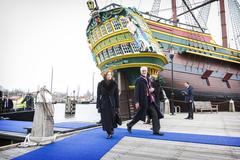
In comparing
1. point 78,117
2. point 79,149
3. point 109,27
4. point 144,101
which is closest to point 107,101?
point 144,101

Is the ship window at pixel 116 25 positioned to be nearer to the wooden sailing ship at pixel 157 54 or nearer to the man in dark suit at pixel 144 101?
the wooden sailing ship at pixel 157 54

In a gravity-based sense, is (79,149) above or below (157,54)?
below

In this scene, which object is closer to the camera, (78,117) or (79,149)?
(79,149)

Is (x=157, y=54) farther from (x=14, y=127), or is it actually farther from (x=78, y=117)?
(x=78, y=117)

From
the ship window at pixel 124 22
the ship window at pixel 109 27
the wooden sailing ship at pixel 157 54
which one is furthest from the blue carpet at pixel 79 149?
the ship window at pixel 109 27

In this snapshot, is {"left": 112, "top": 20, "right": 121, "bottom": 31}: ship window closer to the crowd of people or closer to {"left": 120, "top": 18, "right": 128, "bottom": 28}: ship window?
{"left": 120, "top": 18, "right": 128, "bottom": 28}: ship window

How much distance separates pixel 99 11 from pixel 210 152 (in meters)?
12.2

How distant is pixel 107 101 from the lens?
14.8 ft

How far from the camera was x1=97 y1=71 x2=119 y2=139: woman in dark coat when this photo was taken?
14.5 feet

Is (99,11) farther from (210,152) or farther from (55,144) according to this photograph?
(210,152)

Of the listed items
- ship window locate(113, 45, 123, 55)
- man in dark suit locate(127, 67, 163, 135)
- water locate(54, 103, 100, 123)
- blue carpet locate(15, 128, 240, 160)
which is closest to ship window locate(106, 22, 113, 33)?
ship window locate(113, 45, 123, 55)

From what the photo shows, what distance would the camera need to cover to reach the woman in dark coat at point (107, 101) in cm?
441

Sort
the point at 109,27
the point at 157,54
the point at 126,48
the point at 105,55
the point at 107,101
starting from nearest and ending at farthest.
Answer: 1. the point at 107,101
2. the point at 157,54
3. the point at 126,48
4. the point at 109,27
5. the point at 105,55

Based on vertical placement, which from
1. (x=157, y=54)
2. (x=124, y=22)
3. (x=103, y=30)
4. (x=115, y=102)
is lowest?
(x=115, y=102)
